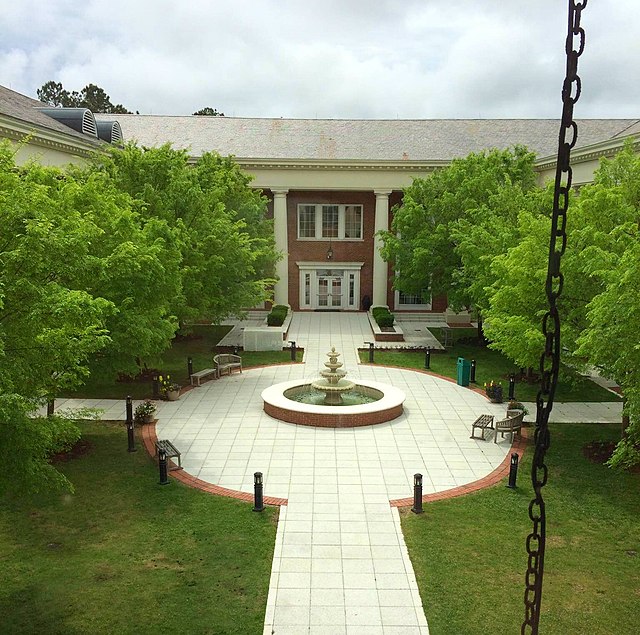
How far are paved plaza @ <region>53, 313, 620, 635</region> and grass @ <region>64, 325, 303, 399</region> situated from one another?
114 centimetres

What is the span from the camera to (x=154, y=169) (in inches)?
896

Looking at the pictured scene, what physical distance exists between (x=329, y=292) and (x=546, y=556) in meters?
30.8

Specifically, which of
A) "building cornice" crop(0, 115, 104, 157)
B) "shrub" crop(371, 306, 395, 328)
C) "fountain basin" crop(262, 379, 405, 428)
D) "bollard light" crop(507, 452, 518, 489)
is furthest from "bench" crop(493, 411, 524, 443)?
"building cornice" crop(0, 115, 104, 157)

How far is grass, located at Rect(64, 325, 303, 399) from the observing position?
69.6ft

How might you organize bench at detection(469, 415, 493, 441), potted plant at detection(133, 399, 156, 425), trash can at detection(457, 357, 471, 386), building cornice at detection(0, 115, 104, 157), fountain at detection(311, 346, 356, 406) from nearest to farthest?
1. bench at detection(469, 415, 493, 441)
2. potted plant at detection(133, 399, 156, 425)
3. fountain at detection(311, 346, 356, 406)
4. trash can at detection(457, 357, 471, 386)
5. building cornice at detection(0, 115, 104, 157)

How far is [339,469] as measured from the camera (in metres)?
14.7

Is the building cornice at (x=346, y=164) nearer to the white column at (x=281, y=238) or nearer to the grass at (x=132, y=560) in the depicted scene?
the white column at (x=281, y=238)

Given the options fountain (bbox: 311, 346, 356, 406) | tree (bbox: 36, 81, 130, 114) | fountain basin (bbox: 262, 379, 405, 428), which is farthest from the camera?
tree (bbox: 36, 81, 130, 114)

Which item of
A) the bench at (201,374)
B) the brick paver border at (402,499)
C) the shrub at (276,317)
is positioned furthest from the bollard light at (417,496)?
the shrub at (276,317)

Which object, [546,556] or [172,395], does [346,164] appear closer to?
[172,395]

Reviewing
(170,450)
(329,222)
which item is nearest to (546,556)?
(170,450)

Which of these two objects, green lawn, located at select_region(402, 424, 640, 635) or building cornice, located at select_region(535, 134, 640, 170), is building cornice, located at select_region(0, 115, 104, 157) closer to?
green lawn, located at select_region(402, 424, 640, 635)

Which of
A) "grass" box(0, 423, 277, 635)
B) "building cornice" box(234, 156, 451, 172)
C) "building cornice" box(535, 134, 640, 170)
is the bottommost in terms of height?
"grass" box(0, 423, 277, 635)

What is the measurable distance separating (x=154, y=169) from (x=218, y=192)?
282 cm
